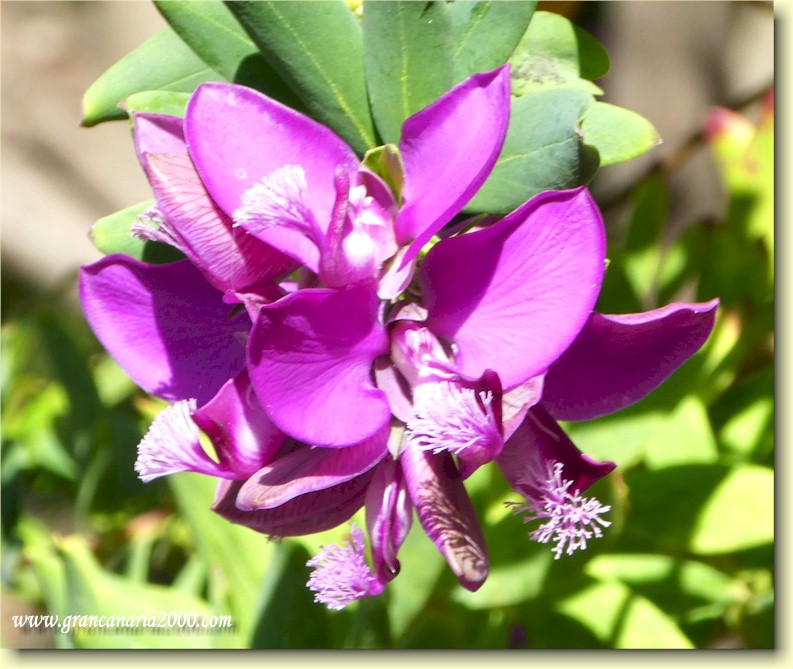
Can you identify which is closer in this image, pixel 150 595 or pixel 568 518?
pixel 568 518

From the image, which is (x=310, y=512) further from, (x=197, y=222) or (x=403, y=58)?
(x=403, y=58)

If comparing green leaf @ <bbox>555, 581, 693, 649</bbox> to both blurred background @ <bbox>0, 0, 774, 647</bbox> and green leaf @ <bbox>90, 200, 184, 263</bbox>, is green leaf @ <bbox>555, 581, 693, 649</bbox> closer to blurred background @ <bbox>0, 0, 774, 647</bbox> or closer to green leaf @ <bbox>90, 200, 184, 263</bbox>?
blurred background @ <bbox>0, 0, 774, 647</bbox>

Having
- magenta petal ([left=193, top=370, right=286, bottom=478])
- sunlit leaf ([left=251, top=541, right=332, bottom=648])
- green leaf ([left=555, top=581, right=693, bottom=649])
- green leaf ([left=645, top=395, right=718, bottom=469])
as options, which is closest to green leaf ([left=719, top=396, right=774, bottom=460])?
green leaf ([left=645, top=395, right=718, bottom=469])

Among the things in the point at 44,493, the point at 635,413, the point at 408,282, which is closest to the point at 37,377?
the point at 44,493

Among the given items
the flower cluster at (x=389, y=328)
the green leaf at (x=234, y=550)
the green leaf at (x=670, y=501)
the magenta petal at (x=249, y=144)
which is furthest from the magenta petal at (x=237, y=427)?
the green leaf at (x=670, y=501)

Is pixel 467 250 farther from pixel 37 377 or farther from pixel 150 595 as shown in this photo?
pixel 37 377
